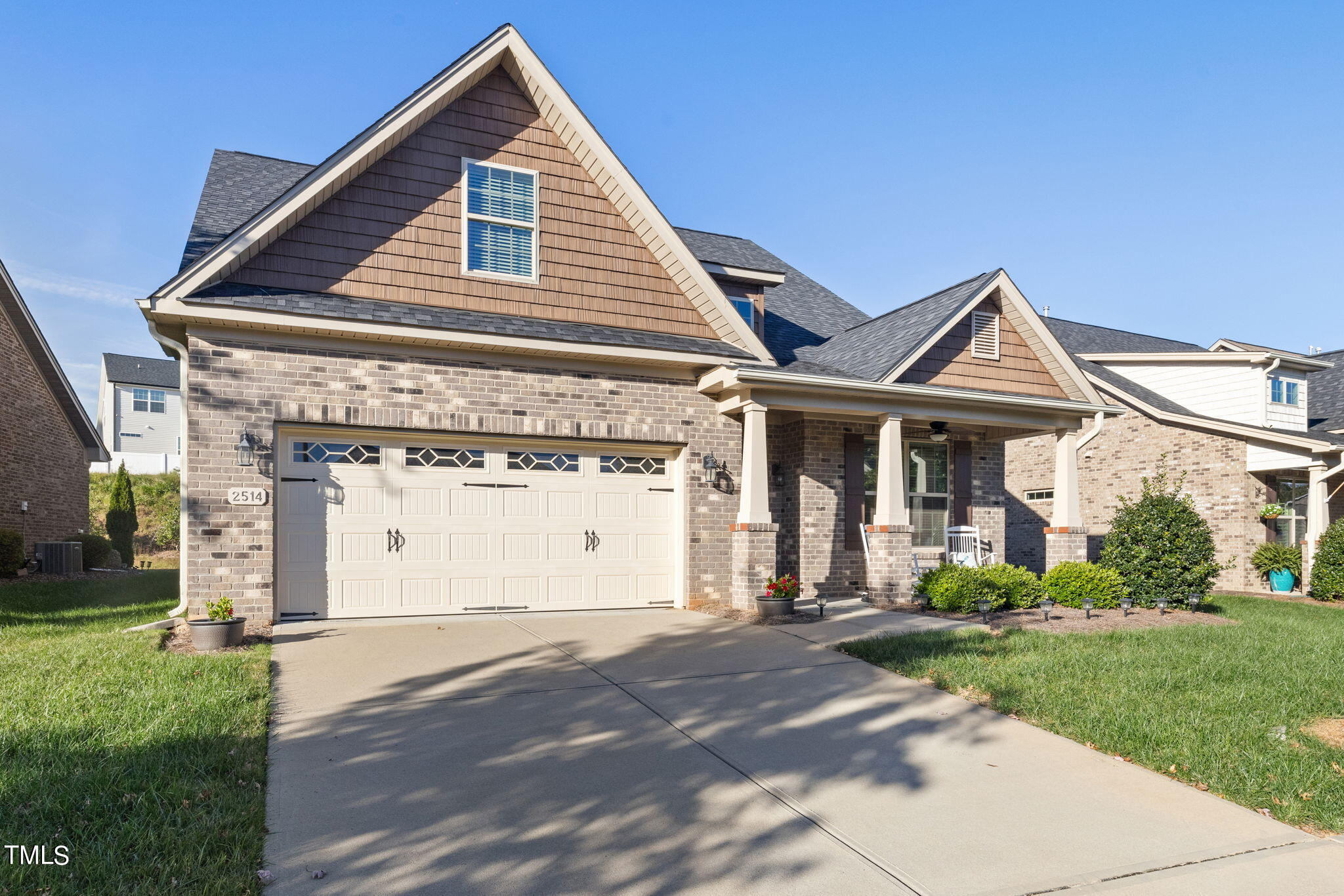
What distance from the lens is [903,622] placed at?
32.9 feet

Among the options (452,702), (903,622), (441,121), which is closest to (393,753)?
(452,702)

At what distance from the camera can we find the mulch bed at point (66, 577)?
48.1 feet

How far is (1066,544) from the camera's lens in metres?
12.9

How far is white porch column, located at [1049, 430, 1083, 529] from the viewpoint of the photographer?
42.5 feet

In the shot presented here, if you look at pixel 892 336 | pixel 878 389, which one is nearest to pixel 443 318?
pixel 878 389

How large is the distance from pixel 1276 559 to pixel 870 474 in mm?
9984

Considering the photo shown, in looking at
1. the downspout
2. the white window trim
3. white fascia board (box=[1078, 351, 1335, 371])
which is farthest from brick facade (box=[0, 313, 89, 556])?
the downspout

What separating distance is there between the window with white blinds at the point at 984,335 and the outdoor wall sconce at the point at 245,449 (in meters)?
10.4

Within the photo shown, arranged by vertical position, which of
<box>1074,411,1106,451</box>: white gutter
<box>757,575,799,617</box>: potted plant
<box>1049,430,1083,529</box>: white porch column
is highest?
<box>1074,411,1106,451</box>: white gutter

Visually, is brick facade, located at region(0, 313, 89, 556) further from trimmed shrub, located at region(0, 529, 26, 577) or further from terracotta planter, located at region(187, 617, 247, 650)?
terracotta planter, located at region(187, 617, 247, 650)

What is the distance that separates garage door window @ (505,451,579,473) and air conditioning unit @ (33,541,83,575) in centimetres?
1225

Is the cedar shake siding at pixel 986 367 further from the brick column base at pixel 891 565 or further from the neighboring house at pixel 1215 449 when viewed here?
the neighboring house at pixel 1215 449

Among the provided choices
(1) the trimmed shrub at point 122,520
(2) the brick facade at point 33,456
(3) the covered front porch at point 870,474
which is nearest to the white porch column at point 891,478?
(3) the covered front porch at point 870,474

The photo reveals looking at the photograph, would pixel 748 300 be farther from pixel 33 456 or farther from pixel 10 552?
pixel 33 456
